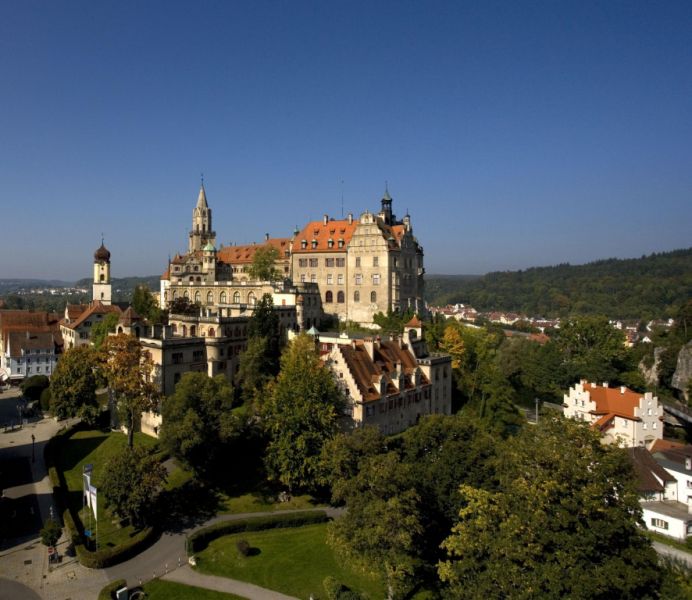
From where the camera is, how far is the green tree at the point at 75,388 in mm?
61531

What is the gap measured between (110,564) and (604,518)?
32096 millimetres

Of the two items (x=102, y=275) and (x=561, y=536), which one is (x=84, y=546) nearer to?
(x=561, y=536)

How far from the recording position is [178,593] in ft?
120

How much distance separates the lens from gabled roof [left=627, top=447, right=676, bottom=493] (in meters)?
55.5

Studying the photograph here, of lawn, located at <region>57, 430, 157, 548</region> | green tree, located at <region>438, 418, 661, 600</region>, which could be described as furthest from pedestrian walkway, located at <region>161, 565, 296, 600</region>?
green tree, located at <region>438, 418, 661, 600</region>

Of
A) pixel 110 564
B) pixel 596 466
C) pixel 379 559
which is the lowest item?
pixel 110 564

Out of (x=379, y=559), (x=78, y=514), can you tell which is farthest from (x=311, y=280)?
(x=379, y=559)

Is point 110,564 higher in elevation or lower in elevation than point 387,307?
lower

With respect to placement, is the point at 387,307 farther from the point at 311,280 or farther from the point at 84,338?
the point at 84,338

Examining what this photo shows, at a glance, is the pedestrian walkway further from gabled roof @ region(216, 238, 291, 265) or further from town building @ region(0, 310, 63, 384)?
gabled roof @ region(216, 238, 291, 265)

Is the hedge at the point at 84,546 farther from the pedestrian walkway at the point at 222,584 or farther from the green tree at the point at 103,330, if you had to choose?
the green tree at the point at 103,330

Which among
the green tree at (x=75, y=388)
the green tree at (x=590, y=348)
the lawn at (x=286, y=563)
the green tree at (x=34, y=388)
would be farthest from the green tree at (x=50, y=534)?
the green tree at (x=590, y=348)

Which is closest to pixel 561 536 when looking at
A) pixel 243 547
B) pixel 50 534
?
pixel 243 547

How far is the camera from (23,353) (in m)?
98.6
